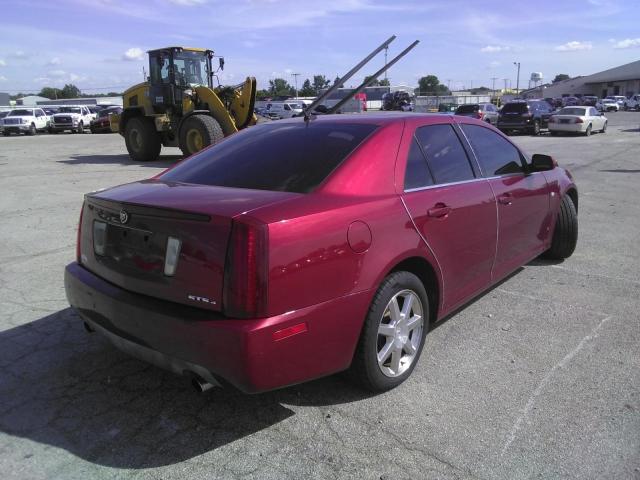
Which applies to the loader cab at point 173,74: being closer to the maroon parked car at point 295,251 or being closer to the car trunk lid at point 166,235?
the maroon parked car at point 295,251

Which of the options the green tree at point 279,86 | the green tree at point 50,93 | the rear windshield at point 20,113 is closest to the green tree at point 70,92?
the green tree at point 50,93

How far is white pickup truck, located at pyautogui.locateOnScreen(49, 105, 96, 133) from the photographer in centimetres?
3544

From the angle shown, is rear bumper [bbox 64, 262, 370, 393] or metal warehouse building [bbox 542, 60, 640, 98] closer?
rear bumper [bbox 64, 262, 370, 393]

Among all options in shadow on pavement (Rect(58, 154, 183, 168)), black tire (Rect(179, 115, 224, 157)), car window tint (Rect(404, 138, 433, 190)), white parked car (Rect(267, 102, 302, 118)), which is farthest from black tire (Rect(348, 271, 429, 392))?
white parked car (Rect(267, 102, 302, 118))

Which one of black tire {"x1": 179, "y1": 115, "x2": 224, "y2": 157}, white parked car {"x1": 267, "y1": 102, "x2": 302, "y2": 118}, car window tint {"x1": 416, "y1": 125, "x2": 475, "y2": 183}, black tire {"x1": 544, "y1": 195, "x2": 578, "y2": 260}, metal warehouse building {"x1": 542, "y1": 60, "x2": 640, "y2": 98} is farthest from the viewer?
metal warehouse building {"x1": 542, "y1": 60, "x2": 640, "y2": 98}

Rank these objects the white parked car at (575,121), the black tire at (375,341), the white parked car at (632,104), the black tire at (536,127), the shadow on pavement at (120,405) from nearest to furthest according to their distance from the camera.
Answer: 1. the shadow on pavement at (120,405)
2. the black tire at (375,341)
3. the white parked car at (575,121)
4. the black tire at (536,127)
5. the white parked car at (632,104)

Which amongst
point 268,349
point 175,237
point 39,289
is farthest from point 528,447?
point 39,289

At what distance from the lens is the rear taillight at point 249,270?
244 centimetres

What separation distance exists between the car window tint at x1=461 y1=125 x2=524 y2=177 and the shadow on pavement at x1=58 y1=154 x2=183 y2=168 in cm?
1202

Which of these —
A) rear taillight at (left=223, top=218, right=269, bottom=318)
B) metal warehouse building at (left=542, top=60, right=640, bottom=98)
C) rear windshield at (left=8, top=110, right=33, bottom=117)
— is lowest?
rear taillight at (left=223, top=218, right=269, bottom=318)

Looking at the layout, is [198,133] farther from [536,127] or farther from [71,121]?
[71,121]

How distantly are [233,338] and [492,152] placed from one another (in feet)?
9.41

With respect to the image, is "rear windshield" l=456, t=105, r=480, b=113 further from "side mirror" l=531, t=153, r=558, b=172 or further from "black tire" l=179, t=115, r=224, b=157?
"side mirror" l=531, t=153, r=558, b=172

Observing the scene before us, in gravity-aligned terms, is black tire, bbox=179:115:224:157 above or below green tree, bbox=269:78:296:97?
below
